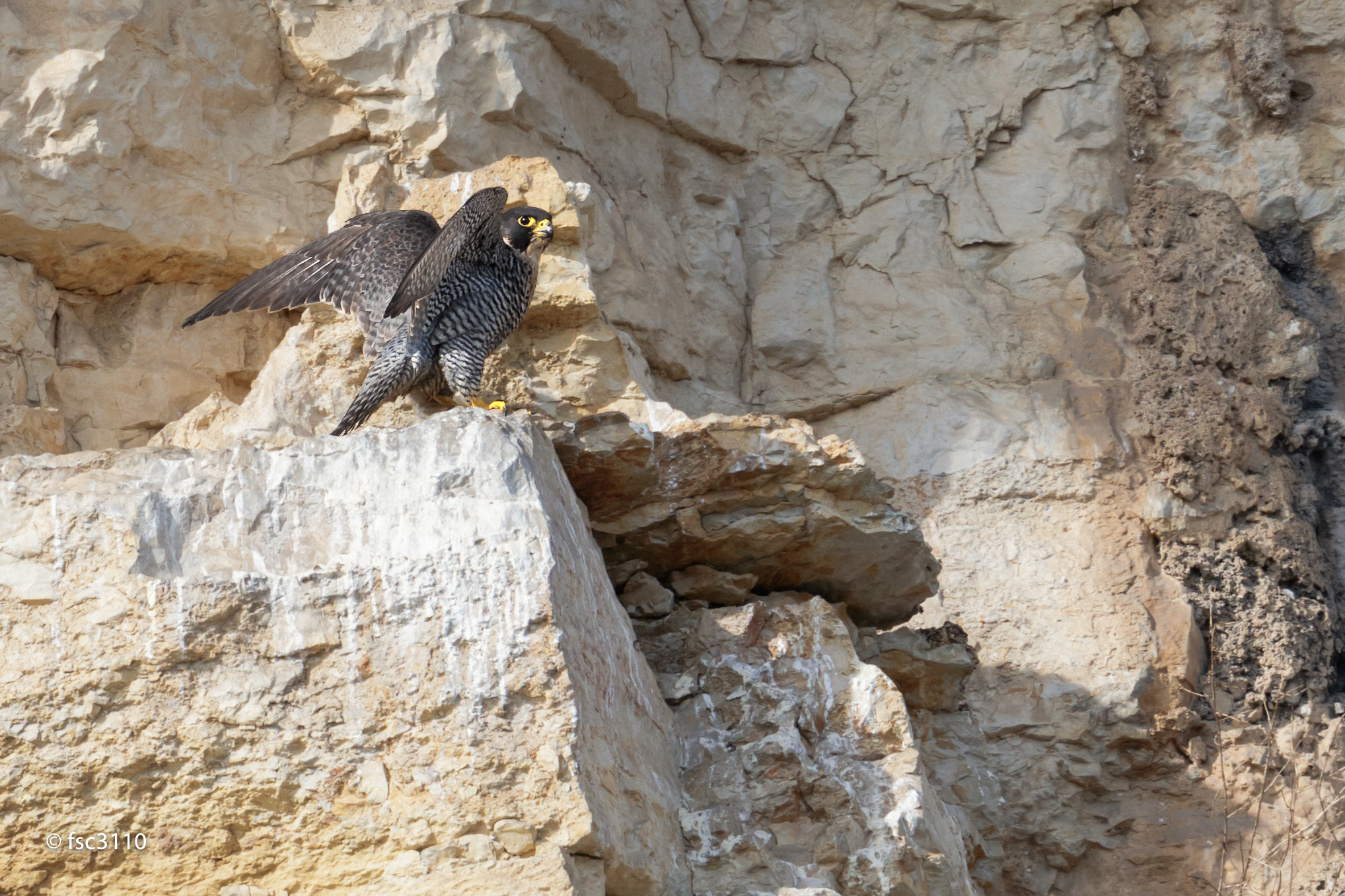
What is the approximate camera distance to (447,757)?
Answer: 311 centimetres

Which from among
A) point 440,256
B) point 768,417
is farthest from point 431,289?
point 768,417

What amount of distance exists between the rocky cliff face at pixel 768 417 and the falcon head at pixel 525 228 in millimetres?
256

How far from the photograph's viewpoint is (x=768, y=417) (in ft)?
14.7

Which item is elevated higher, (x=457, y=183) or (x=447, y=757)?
(x=457, y=183)

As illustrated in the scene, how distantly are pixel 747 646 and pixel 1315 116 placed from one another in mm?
4548

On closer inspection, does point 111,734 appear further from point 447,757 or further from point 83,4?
point 83,4

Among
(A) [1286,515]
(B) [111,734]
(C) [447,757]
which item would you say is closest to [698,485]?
(C) [447,757]

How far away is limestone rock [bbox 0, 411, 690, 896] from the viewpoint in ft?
10.1

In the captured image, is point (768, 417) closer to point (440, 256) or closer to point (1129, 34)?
point (440, 256)

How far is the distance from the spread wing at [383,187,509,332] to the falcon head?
0.17 m

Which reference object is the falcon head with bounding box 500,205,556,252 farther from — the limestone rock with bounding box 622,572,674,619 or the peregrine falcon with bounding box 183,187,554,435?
the limestone rock with bounding box 622,572,674,619

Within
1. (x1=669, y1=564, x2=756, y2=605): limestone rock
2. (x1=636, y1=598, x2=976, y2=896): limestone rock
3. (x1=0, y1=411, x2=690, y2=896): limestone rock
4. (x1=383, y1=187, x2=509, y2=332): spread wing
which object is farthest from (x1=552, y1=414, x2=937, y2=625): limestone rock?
(x1=0, y1=411, x2=690, y2=896): limestone rock

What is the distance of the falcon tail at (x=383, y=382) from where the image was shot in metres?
4.29

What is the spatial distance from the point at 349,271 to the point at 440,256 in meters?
0.57
